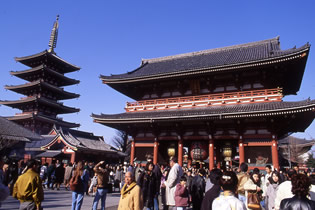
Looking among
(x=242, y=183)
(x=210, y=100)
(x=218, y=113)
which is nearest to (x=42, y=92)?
(x=210, y=100)

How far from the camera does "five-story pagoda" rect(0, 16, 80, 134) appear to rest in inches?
1323

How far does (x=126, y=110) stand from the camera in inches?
747

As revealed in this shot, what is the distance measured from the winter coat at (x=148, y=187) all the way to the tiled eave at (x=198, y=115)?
779 centimetres

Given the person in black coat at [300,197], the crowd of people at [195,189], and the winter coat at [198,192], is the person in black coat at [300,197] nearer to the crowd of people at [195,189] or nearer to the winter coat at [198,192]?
the crowd of people at [195,189]

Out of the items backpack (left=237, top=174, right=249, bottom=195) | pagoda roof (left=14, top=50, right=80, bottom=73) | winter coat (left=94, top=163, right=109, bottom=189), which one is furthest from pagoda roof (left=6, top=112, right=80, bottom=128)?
backpack (left=237, top=174, right=249, bottom=195)

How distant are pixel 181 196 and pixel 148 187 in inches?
54.3

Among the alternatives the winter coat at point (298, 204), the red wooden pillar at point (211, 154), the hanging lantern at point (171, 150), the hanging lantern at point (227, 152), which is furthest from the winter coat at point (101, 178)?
the hanging lantern at point (227, 152)

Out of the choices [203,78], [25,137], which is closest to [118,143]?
[25,137]

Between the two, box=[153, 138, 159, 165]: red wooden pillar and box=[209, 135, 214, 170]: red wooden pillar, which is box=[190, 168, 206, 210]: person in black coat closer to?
box=[209, 135, 214, 170]: red wooden pillar

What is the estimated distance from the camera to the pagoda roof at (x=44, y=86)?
33906mm

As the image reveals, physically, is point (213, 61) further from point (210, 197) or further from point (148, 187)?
point (210, 197)

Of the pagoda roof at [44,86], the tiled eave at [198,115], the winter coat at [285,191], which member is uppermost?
the pagoda roof at [44,86]

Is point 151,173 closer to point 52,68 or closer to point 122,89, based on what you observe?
point 122,89

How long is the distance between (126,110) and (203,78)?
707 centimetres
